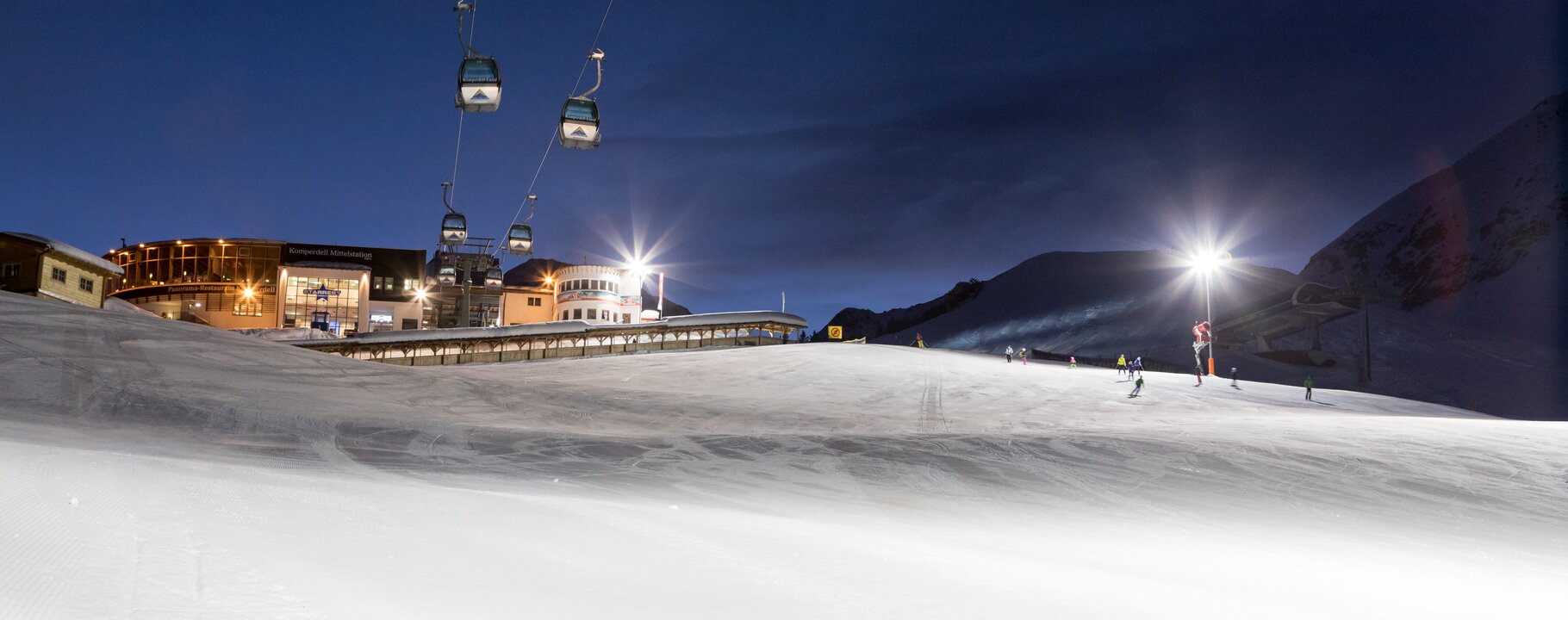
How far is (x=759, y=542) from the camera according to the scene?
461 centimetres

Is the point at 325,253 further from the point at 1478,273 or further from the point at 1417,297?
the point at 1478,273

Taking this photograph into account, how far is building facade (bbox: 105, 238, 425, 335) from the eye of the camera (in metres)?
64.4

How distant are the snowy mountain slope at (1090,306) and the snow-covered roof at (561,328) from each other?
168 feet

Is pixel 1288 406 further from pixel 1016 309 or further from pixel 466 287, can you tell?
pixel 1016 309

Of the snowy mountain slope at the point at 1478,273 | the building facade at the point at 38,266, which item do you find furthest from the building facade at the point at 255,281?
the snowy mountain slope at the point at 1478,273

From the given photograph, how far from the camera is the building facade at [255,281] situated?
64438 mm

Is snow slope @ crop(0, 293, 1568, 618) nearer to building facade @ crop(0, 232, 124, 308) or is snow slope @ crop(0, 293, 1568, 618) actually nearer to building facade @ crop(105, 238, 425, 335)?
building facade @ crop(0, 232, 124, 308)

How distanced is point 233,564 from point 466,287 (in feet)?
170

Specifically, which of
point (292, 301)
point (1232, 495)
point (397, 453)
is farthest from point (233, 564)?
point (292, 301)

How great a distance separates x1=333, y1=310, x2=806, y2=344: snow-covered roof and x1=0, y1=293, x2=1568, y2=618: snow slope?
2215 cm

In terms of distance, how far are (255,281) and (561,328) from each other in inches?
1690

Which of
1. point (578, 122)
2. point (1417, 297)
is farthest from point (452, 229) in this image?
point (1417, 297)

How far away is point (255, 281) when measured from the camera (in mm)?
69688

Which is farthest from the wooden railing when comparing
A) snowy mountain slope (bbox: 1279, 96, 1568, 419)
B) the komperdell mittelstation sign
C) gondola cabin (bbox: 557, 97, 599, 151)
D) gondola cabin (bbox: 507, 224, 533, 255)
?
snowy mountain slope (bbox: 1279, 96, 1568, 419)
